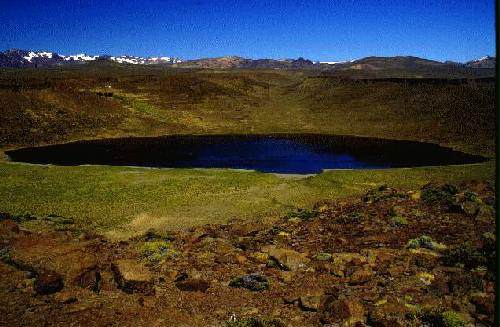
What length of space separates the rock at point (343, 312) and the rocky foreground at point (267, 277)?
0.03 meters

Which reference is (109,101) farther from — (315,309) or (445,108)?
(315,309)

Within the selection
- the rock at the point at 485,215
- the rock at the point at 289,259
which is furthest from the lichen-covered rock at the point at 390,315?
the rock at the point at 485,215

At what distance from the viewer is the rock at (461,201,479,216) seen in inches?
849

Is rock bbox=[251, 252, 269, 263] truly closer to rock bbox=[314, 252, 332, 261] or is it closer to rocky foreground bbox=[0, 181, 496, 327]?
rocky foreground bbox=[0, 181, 496, 327]

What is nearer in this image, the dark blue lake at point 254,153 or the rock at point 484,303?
the rock at point 484,303

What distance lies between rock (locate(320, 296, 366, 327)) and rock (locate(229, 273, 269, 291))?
7.98 ft

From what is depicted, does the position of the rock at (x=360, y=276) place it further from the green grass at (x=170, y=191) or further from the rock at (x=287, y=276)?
the green grass at (x=170, y=191)

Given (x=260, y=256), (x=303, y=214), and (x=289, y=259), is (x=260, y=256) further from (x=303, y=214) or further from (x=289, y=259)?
(x=303, y=214)

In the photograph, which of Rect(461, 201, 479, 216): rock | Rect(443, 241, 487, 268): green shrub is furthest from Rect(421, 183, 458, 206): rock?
Rect(443, 241, 487, 268): green shrub

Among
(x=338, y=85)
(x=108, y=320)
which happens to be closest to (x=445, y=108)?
(x=338, y=85)

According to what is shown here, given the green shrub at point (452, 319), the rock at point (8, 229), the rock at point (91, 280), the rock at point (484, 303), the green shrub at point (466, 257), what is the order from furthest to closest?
the rock at point (8, 229) < the green shrub at point (466, 257) < the rock at point (91, 280) < the rock at point (484, 303) < the green shrub at point (452, 319)

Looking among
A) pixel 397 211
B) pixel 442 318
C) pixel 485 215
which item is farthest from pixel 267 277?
pixel 485 215

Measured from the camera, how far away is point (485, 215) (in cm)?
2066

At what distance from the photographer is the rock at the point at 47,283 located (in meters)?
13.4
